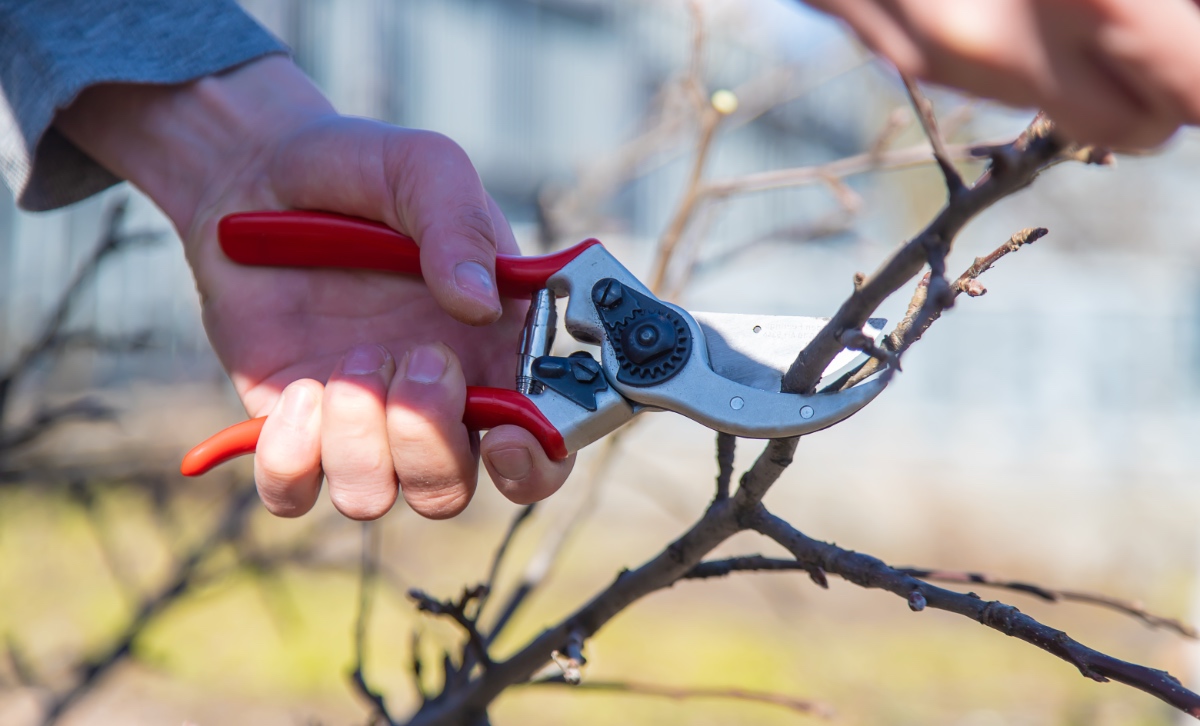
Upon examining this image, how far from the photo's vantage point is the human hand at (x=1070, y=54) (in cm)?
54

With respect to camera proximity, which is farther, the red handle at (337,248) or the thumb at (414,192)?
the red handle at (337,248)

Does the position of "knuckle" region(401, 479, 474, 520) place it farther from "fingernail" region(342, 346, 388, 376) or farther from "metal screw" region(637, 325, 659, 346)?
"metal screw" region(637, 325, 659, 346)

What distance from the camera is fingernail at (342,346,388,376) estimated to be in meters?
1.23

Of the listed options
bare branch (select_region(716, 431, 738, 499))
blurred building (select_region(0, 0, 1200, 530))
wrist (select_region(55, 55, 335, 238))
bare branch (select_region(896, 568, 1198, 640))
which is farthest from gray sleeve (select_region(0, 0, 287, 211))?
blurred building (select_region(0, 0, 1200, 530))

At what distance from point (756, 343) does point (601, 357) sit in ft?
0.68

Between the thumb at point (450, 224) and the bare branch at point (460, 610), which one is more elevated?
the thumb at point (450, 224)

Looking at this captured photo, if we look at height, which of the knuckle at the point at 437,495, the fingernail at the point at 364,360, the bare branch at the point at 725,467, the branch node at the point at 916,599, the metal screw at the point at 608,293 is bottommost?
the knuckle at the point at 437,495

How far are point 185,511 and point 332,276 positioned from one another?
4.19 metres

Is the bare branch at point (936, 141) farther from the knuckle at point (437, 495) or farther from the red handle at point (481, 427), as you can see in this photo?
the knuckle at point (437, 495)

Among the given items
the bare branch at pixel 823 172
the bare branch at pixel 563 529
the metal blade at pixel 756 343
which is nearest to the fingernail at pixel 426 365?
the metal blade at pixel 756 343

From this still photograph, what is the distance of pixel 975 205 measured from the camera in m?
0.68

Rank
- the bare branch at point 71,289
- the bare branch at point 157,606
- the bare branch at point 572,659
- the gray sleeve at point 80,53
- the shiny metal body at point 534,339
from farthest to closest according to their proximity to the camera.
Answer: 1. the bare branch at point 71,289
2. the bare branch at point 157,606
3. the gray sleeve at point 80,53
4. the shiny metal body at point 534,339
5. the bare branch at point 572,659

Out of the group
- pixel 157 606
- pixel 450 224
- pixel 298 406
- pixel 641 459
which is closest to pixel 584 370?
pixel 450 224

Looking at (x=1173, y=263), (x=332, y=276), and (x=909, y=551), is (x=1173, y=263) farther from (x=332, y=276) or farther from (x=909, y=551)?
(x=332, y=276)
